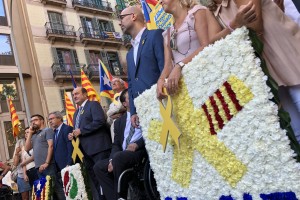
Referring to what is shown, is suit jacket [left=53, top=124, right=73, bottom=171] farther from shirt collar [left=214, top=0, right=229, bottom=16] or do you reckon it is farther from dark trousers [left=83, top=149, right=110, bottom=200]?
shirt collar [left=214, top=0, right=229, bottom=16]

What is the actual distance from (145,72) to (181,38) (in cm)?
65

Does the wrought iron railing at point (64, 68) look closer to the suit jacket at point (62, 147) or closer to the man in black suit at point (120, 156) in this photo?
the suit jacket at point (62, 147)

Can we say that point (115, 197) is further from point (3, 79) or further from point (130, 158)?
point (3, 79)

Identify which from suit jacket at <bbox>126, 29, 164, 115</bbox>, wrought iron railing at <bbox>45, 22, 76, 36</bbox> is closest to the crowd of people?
suit jacket at <bbox>126, 29, 164, 115</bbox>

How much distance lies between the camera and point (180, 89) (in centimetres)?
250

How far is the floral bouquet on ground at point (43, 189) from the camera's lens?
223 inches

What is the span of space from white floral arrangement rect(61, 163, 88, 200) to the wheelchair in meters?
1.46

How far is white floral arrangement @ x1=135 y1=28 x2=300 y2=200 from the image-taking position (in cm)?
189

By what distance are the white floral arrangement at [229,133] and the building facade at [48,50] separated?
21.3 metres

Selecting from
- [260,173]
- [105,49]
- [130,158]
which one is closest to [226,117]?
[260,173]

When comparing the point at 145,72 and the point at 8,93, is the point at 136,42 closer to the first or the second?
the point at 145,72

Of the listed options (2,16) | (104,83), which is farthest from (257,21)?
(2,16)

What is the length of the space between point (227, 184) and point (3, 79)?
23.6 metres

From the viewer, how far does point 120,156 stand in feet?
11.4
